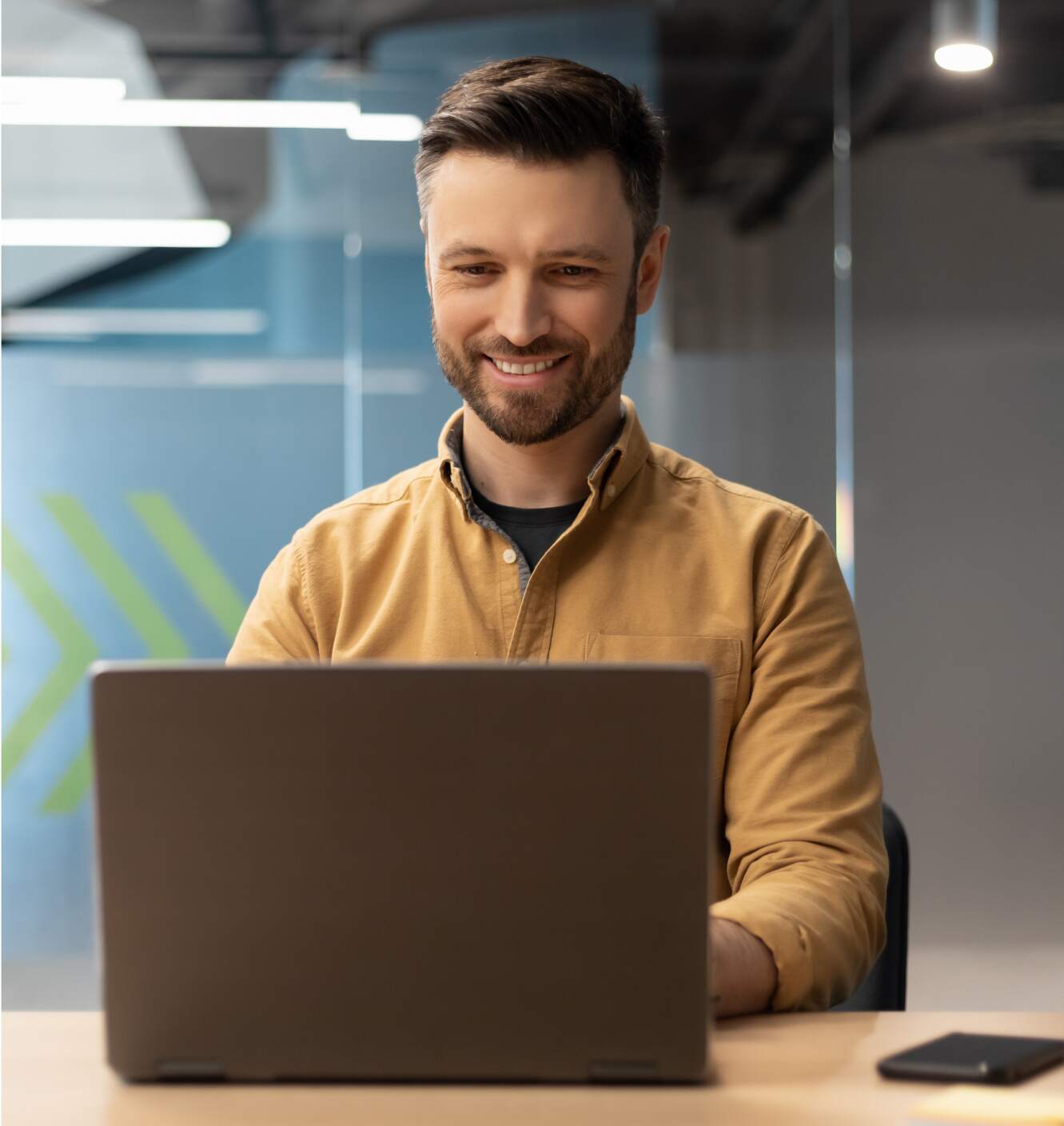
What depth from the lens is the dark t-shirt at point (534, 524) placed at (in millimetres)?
1848

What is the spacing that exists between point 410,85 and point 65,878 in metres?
2.31

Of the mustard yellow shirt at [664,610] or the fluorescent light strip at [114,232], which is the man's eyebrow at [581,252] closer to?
the mustard yellow shirt at [664,610]

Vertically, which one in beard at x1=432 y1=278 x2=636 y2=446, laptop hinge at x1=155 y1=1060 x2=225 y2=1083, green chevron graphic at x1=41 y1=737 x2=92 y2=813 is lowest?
green chevron graphic at x1=41 y1=737 x2=92 y2=813

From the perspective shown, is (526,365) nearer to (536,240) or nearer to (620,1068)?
(536,240)

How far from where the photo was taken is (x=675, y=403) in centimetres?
395

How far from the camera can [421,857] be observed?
0.98 metres

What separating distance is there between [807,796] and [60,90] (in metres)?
3.21

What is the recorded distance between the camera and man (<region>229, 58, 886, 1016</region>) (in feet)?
5.45

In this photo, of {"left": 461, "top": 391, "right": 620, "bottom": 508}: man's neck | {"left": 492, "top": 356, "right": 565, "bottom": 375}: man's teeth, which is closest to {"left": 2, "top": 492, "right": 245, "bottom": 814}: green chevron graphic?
{"left": 461, "top": 391, "right": 620, "bottom": 508}: man's neck

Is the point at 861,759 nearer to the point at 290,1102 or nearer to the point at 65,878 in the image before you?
the point at 290,1102

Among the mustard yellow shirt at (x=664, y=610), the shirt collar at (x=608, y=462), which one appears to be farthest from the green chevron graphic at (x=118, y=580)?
the shirt collar at (x=608, y=462)

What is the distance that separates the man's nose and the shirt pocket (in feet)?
1.19

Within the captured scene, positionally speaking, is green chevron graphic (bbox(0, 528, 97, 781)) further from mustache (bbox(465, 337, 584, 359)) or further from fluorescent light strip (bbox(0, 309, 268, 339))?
mustache (bbox(465, 337, 584, 359))

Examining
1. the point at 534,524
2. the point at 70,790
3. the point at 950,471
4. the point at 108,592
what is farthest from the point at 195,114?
the point at 534,524
